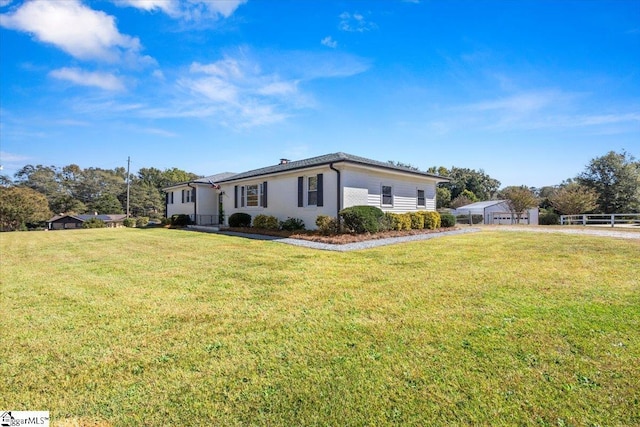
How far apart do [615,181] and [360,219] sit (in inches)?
1264

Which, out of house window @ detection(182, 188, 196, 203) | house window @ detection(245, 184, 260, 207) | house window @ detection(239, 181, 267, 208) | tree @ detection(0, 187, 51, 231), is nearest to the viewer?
house window @ detection(239, 181, 267, 208)

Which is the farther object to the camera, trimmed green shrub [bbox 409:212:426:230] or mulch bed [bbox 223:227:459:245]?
trimmed green shrub [bbox 409:212:426:230]

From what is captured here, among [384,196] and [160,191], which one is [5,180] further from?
[384,196]

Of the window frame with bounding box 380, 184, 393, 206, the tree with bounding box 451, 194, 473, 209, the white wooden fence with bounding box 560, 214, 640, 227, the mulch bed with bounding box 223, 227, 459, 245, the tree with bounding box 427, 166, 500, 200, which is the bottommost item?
the mulch bed with bounding box 223, 227, 459, 245

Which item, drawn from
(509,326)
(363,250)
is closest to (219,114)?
(363,250)

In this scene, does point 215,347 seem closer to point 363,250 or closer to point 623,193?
point 363,250

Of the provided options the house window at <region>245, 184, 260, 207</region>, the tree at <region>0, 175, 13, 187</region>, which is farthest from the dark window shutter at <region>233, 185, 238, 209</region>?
the tree at <region>0, 175, 13, 187</region>

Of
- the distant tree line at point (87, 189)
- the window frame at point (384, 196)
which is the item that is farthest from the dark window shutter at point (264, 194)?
the distant tree line at point (87, 189)

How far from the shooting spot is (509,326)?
3.29 metres

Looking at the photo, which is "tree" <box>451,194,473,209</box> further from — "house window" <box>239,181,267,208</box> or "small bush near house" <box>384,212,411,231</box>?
"house window" <box>239,181,267,208</box>

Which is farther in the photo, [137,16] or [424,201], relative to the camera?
[424,201]

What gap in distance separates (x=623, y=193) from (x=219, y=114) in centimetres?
3659

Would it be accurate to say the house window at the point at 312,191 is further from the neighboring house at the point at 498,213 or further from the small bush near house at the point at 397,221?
the neighboring house at the point at 498,213

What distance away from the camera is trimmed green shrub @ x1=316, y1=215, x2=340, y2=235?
1216 centimetres
